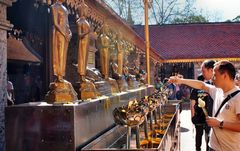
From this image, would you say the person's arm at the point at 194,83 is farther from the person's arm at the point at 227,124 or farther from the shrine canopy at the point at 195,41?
the shrine canopy at the point at 195,41

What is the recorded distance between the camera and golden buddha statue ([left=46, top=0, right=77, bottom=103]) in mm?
3203

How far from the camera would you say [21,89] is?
8.14 m

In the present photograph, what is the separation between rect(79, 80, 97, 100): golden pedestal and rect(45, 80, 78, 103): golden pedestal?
1.82 feet

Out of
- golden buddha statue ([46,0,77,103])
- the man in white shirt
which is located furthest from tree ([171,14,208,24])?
golden buddha statue ([46,0,77,103])

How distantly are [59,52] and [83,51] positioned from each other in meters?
0.60

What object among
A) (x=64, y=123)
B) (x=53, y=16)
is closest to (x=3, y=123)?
(x=64, y=123)

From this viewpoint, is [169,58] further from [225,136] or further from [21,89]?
[225,136]

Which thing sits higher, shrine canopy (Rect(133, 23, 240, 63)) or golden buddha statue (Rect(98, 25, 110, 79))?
shrine canopy (Rect(133, 23, 240, 63))

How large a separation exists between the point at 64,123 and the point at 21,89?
5418mm

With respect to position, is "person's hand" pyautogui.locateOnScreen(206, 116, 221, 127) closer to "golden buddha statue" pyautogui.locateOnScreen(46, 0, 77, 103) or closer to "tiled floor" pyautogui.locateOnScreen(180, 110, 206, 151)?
"golden buddha statue" pyautogui.locateOnScreen(46, 0, 77, 103)

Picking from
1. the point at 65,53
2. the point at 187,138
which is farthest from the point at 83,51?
the point at 187,138

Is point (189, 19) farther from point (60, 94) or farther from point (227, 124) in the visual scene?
point (60, 94)

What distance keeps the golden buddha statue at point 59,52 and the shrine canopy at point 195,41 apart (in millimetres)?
20095

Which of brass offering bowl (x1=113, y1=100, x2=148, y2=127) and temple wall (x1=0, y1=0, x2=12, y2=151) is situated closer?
temple wall (x1=0, y1=0, x2=12, y2=151)
